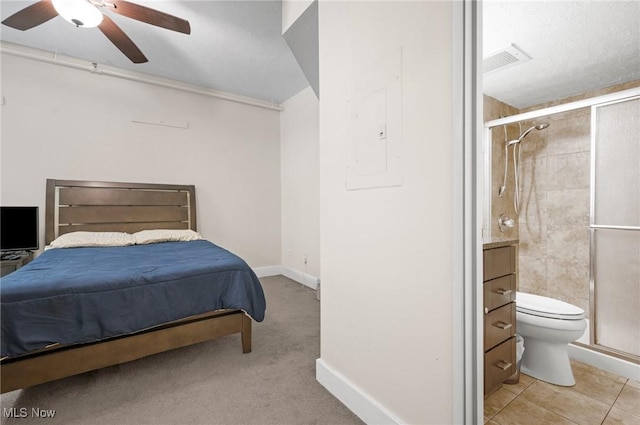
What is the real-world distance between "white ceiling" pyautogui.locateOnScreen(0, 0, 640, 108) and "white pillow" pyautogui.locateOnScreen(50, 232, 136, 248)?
189 cm

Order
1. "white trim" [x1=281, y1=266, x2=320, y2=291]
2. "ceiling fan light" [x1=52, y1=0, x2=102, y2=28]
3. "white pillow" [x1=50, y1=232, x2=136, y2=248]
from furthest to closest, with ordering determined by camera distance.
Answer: "white trim" [x1=281, y1=266, x2=320, y2=291]
"white pillow" [x1=50, y1=232, x2=136, y2=248]
"ceiling fan light" [x1=52, y1=0, x2=102, y2=28]

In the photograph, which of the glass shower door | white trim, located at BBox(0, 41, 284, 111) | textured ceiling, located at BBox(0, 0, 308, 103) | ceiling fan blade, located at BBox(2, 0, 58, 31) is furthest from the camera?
white trim, located at BBox(0, 41, 284, 111)

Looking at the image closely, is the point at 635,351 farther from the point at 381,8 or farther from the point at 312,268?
the point at 312,268

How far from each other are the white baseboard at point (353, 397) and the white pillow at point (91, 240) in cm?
239

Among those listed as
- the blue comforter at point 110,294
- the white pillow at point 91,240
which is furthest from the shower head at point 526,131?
the white pillow at point 91,240

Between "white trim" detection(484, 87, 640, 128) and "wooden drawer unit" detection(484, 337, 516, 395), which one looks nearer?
"wooden drawer unit" detection(484, 337, 516, 395)

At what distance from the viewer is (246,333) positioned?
7.05ft

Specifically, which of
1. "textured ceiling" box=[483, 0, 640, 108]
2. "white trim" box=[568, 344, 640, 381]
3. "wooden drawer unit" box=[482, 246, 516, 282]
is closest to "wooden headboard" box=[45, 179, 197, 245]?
"wooden drawer unit" box=[482, 246, 516, 282]

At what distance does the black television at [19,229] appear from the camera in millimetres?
2762

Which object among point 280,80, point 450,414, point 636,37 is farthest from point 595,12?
point 280,80

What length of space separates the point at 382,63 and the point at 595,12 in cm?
144

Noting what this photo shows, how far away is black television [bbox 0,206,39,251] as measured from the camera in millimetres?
2762

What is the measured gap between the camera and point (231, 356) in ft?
6.94

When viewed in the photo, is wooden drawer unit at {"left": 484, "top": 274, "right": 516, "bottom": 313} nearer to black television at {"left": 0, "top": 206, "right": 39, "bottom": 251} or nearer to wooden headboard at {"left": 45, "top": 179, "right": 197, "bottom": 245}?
wooden headboard at {"left": 45, "top": 179, "right": 197, "bottom": 245}
